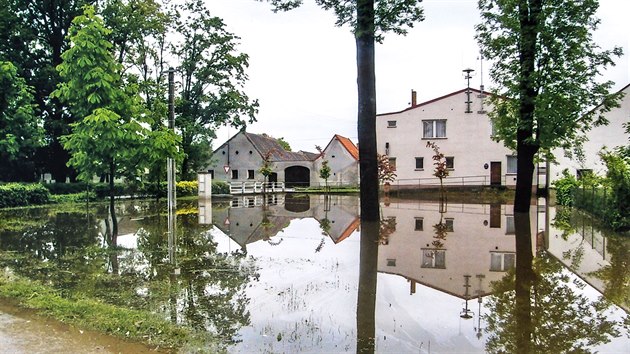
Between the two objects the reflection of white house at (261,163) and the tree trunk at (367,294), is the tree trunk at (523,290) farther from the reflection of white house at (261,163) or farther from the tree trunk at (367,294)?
the reflection of white house at (261,163)

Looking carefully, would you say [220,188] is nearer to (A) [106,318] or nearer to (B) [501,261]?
(B) [501,261]

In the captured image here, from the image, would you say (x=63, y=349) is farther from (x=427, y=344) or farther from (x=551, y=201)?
(x=551, y=201)

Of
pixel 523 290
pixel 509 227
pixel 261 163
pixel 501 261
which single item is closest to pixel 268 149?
pixel 261 163

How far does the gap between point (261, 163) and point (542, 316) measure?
41.2 metres

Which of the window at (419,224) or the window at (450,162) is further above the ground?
the window at (450,162)

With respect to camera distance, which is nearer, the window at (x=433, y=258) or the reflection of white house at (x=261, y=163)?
the window at (x=433, y=258)

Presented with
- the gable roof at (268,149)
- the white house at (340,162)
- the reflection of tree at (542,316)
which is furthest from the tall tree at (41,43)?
the reflection of tree at (542,316)

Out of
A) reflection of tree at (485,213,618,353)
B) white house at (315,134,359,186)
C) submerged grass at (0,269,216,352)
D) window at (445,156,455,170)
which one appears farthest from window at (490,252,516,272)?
white house at (315,134,359,186)

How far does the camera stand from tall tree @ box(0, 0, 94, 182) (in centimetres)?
2653

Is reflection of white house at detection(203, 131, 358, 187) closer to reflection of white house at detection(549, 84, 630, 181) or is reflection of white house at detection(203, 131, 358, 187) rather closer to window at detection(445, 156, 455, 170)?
window at detection(445, 156, 455, 170)

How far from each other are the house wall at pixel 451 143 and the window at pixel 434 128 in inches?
9.9

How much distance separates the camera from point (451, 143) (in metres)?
35.9

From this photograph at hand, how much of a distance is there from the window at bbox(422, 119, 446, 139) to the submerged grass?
3301 centimetres

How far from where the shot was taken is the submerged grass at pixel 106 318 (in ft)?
14.4
